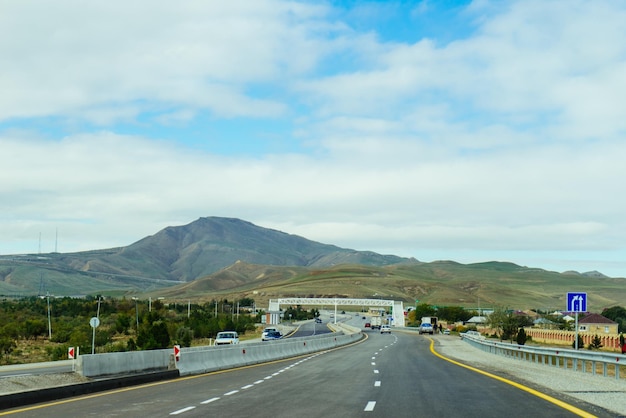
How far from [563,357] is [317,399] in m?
17.0

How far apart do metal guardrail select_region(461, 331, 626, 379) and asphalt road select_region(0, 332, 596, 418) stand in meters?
3.83

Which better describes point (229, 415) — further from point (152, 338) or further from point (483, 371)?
point (152, 338)

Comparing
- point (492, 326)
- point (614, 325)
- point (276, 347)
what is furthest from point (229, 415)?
point (614, 325)

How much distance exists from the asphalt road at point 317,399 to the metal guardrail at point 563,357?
3.83 m

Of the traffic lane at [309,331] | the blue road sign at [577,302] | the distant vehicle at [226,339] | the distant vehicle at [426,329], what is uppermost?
the blue road sign at [577,302]

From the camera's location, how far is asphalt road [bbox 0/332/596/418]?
1585cm

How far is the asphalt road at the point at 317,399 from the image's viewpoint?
52.0 feet

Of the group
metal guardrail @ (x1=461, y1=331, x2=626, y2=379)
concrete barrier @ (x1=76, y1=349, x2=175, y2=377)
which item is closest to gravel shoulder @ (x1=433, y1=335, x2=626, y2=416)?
metal guardrail @ (x1=461, y1=331, x2=626, y2=379)

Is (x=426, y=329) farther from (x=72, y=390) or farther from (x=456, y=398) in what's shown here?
(x=456, y=398)

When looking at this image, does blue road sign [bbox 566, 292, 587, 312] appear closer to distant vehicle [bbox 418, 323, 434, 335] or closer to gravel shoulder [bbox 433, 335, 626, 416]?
gravel shoulder [bbox 433, 335, 626, 416]

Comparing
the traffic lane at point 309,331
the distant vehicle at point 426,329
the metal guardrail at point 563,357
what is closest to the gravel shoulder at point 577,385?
the metal guardrail at point 563,357

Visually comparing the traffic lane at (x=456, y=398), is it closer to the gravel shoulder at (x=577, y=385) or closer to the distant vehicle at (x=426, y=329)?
the gravel shoulder at (x=577, y=385)

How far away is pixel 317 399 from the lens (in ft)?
60.7

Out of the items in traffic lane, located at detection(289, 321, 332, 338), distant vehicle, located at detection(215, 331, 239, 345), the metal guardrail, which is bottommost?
traffic lane, located at detection(289, 321, 332, 338)
